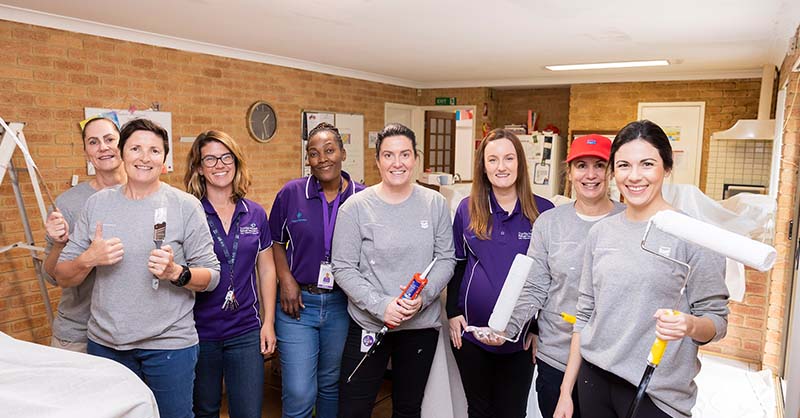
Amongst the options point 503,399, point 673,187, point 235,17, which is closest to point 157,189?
point 503,399

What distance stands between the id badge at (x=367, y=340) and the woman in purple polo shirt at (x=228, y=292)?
42 centimetres

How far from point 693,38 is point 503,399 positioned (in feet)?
11.9

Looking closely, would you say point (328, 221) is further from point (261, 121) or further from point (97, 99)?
point (261, 121)

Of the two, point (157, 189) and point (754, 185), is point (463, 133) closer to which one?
point (754, 185)

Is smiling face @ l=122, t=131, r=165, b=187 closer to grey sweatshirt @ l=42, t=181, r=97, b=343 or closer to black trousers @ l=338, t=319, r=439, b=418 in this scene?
grey sweatshirt @ l=42, t=181, r=97, b=343

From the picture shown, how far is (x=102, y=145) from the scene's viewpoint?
2.09 m

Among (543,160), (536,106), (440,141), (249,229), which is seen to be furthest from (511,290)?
(536,106)

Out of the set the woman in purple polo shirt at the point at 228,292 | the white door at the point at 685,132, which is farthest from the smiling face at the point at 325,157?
the white door at the point at 685,132

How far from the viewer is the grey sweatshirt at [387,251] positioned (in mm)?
1932

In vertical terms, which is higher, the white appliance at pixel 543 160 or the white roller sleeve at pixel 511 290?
the white appliance at pixel 543 160

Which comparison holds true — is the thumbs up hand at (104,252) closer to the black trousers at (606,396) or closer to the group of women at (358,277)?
the group of women at (358,277)

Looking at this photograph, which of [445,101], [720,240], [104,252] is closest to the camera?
[720,240]

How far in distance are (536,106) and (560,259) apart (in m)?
7.20

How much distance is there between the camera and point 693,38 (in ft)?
13.7
